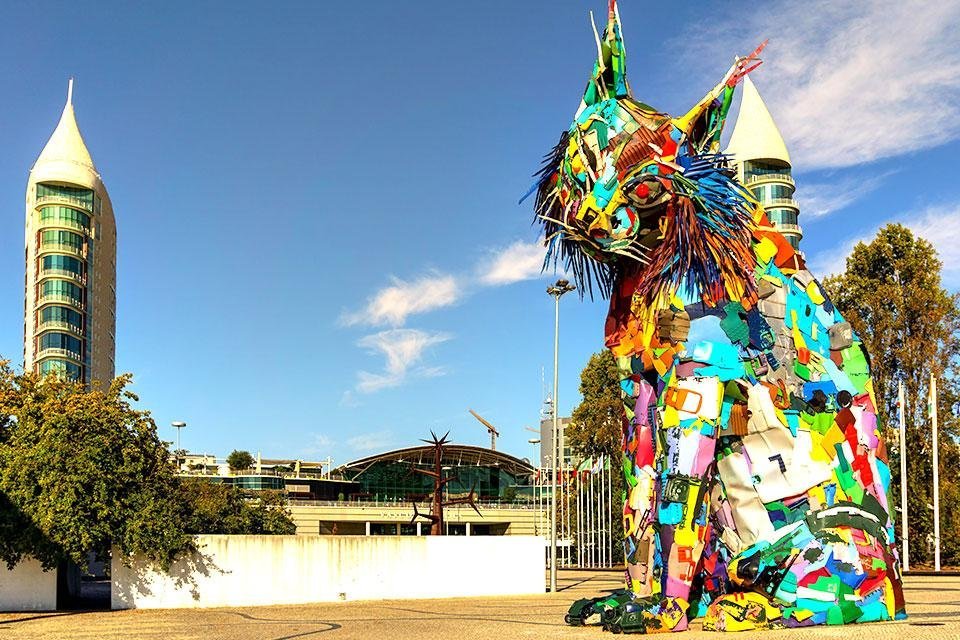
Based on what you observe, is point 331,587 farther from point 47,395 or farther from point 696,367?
point 696,367

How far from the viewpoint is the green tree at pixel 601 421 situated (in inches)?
2087

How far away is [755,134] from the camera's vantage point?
8712 cm

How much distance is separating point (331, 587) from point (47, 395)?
9636 millimetres

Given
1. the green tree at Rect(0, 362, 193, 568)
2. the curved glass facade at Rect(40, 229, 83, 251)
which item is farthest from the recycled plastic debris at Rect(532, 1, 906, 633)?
the curved glass facade at Rect(40, 229, 83, 251)

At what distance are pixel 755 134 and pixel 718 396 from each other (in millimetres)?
81605

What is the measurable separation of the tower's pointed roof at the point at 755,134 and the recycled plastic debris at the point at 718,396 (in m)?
78.0

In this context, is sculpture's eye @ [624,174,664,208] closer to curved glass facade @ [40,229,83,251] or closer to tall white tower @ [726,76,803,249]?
curved glass facade @ [40,229,83,251]

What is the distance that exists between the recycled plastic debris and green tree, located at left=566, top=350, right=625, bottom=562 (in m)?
40.8

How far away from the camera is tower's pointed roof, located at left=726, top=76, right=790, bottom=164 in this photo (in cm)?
8638

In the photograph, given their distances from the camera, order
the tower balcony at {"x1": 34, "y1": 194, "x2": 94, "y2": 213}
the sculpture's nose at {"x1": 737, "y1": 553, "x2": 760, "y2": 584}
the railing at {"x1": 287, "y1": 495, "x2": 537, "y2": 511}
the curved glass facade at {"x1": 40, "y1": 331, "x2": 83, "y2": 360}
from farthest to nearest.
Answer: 1. the tower balcony at {"x1": 34, "y1": 194, "x2": 94, "y2": 213}
2. the curved glass facade at {"x1": 40, "y1": 331, "x2": 83, "y2": 360}
3. the railing at {"x1": 287, "y1": 495, "x2": 537, "y2": 511}
4. the sculpture's nose at {"x1": 737, "y1": 553, "x2": 760, "y2": 584}

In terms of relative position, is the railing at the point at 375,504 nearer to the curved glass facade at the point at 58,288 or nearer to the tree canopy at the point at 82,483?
the curved glass facade at the point at 58,288

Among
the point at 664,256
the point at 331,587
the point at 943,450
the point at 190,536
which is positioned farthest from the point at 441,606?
the point at 943,450

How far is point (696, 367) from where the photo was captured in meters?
11.0

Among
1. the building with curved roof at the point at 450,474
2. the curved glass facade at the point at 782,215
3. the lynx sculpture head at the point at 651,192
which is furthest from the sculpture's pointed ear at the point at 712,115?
the curved glass facade at the point at 782,215
